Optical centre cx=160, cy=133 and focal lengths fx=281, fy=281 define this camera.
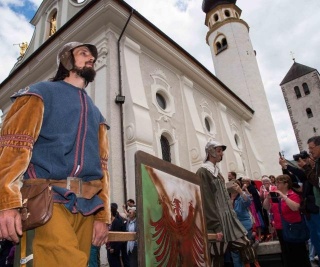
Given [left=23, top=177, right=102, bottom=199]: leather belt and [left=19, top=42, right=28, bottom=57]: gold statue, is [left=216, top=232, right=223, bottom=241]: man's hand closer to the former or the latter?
[left=23, top=177, right=102, bottom=199]: leather belt

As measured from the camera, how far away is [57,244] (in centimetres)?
145

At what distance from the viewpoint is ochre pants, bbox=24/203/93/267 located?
144 cm

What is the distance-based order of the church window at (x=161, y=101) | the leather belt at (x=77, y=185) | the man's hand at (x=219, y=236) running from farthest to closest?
the church window at (x=161, y=101), the man's hand at (x=219, y=236), the leather belt at (x=77, y=185)

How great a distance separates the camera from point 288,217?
4.68 m

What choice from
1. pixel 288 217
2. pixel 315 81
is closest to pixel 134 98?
pixel 288 217

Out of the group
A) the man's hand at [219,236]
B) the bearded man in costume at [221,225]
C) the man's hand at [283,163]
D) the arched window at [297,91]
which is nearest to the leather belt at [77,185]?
the bearded man in costume at [221,225]

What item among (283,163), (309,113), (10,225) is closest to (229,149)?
(283,163)

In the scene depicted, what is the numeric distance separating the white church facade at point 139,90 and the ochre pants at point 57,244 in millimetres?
6670

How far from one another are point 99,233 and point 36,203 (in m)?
0.54

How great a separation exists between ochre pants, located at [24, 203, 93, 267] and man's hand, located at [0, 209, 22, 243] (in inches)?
5.2

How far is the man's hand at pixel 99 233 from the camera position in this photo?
6.06 ft

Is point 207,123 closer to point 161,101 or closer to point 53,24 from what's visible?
point 161,101

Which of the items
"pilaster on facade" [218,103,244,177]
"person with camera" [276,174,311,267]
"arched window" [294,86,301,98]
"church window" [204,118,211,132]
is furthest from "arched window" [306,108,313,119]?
"person with camera" [276,174,311,267]

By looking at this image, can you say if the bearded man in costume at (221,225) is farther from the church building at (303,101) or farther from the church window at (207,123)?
the church building at (303,101)
